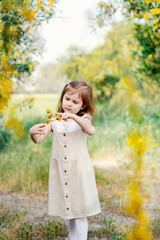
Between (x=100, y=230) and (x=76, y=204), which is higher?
(x=76, y=204)

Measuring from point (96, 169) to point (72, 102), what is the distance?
6.04 ft

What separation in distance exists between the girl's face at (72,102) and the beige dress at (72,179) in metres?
0.07

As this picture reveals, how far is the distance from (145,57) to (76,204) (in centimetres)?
245

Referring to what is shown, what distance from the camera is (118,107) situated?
6.21 meters

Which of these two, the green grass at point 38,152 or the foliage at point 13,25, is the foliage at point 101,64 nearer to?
the green grass at point 38,152

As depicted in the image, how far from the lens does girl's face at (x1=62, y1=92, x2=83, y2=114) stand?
1750 mm

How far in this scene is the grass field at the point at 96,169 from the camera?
2.15 meters

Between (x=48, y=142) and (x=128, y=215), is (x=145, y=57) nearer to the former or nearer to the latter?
(x=48, y=142)

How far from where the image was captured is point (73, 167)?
1.74 meters

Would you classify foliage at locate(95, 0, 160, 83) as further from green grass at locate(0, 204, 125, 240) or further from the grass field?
green grass at locate(0, 204, 125, 240)

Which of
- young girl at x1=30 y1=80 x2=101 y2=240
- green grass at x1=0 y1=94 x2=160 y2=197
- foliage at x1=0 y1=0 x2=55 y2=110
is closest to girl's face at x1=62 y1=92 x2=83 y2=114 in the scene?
young girl at x1=30 y1=80 x2=101 y2=240

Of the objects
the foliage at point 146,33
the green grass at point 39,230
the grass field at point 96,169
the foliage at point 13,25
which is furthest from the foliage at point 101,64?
the green grass at point 39,230

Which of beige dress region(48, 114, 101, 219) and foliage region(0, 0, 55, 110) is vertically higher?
foliage region(0, 0, 55, 110)

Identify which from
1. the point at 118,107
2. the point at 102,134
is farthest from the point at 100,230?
the point at 118,107
